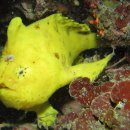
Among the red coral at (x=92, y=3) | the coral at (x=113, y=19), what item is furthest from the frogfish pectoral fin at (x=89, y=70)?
the red coral at (x=92, y=3)

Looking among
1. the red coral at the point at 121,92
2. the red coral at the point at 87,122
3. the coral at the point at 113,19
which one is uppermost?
the coral at the point at 113,19

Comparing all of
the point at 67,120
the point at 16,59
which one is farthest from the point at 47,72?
the point at 67,120

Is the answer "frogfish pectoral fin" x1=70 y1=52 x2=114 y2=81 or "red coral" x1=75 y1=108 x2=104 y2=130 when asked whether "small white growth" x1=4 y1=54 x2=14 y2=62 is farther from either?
"red coral" x1=75 y1=108 x2=104 y2=130

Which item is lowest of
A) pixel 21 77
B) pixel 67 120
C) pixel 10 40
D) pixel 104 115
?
pixel 67 120

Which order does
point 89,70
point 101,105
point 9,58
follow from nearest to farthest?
1. point 101,105
2. point 9,58
3. point 89,70

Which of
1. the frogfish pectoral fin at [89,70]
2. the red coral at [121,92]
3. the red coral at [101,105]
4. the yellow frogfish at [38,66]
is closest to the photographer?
the red coral at [121,92]

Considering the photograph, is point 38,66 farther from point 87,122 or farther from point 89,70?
point 87,122

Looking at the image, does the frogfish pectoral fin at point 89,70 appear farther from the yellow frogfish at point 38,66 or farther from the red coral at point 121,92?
the red coral at point 121,92

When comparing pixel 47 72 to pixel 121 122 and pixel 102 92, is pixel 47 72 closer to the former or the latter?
pixel 102 92

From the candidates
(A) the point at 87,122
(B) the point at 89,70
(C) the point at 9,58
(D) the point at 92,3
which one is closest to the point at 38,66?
(C) the point at 9,58
